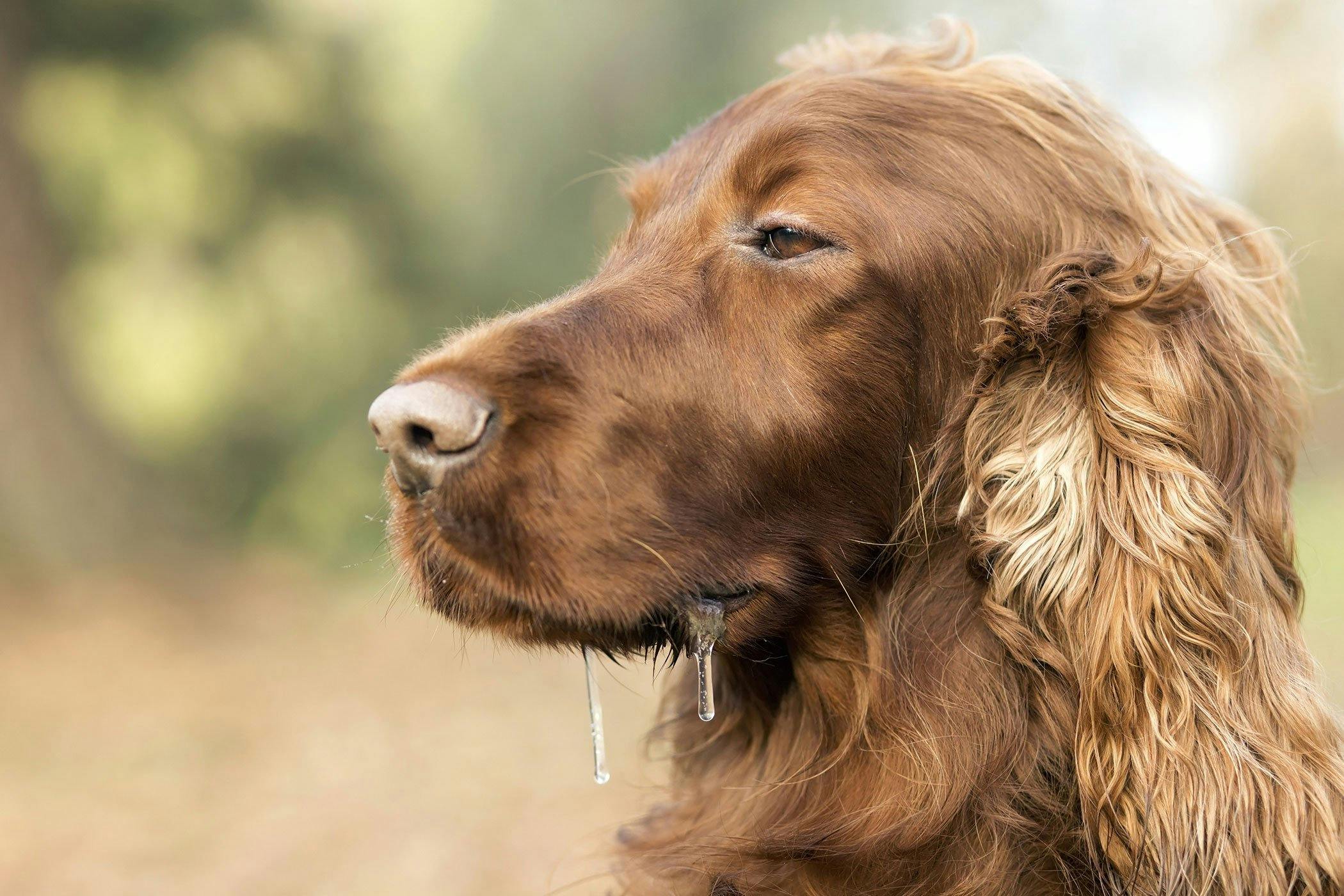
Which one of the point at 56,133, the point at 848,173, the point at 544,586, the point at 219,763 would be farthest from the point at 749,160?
the point at 56,133

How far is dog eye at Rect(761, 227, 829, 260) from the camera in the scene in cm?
221

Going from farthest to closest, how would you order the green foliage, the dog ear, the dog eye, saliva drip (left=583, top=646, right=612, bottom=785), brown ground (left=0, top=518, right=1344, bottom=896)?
1. the green foliage
2. brown ground (left=0, top=518, right=1344, bottom=896)
3. saliva drip (left=583, top=646, right=612, bottom=785)
4. the dog eye
5. the dog ear

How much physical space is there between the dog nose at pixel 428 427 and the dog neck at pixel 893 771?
0.80 meters

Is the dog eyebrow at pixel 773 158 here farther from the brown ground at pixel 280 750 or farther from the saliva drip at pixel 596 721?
the brown ground at pixel 280 750

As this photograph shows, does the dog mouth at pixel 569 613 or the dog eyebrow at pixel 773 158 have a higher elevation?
the dog eyebrow at pixel 773 158

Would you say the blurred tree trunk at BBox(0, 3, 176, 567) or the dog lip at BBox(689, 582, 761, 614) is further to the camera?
the blurred tree trunk at BBox(0, 3, 176, 567)

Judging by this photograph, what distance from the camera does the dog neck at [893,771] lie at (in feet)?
7.01

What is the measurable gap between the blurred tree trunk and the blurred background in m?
0.02

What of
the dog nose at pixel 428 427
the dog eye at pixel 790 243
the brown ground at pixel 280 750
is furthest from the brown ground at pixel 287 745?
the dog eye at pixel 790 243

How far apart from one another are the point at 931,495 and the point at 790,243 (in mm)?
585

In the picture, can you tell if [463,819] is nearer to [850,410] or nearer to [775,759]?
[775,759]

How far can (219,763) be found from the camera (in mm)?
6668

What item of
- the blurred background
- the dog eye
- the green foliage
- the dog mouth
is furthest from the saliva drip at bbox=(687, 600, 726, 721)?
the green foliage

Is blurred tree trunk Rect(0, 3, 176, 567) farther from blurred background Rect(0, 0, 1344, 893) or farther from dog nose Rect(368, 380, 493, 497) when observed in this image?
dog nose Rect(368, 380, 493, 497)
